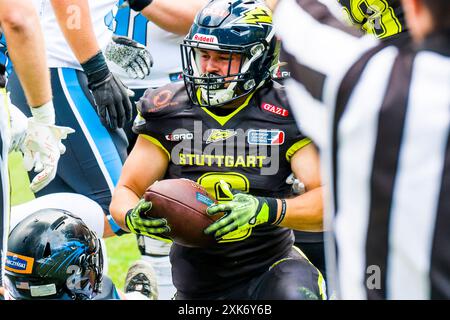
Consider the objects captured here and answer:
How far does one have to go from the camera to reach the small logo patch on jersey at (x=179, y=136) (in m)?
3.62

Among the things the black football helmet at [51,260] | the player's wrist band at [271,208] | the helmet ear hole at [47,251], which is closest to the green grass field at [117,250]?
the black football helmet at [51,260]

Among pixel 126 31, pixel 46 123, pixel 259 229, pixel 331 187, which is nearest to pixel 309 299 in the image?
pixel 259 229

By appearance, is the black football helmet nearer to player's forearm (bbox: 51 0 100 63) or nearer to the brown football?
the brown football

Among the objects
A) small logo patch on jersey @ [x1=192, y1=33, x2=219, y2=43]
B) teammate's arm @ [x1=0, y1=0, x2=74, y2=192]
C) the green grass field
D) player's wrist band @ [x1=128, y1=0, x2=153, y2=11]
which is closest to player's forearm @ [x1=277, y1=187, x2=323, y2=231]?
small logo patch on jersey @ [x1=192, y1=33, x2=219, y2=43]

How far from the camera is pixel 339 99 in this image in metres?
1.88

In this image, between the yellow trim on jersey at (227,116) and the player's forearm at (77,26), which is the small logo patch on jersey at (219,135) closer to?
the yellow trim on jersey at (227,116)

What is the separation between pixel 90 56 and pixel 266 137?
4.05ft

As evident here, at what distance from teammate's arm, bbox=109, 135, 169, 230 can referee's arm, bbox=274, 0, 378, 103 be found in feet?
5.53

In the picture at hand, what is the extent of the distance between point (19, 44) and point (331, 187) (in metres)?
2.59

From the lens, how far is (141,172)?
369 cm

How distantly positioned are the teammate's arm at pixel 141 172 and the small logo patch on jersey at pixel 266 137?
0.36 metres

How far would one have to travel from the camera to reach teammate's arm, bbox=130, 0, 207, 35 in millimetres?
4586

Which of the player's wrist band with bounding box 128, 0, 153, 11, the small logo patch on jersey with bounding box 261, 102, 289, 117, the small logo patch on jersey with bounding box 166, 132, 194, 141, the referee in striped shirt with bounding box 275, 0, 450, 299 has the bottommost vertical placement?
the small logo patch on jersey with bounding box 166, 132, 194, 141

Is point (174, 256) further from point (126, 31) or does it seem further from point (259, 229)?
point (126, 31)
